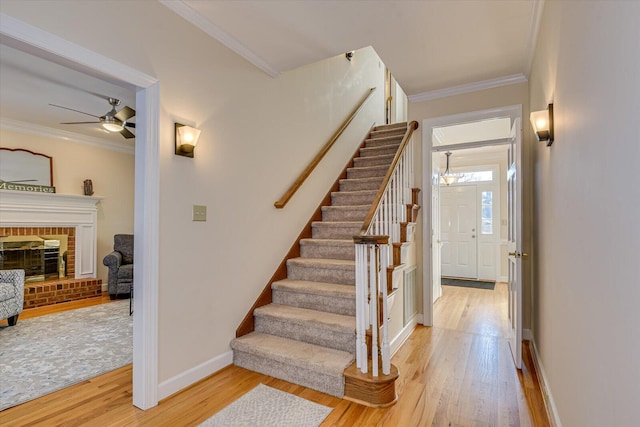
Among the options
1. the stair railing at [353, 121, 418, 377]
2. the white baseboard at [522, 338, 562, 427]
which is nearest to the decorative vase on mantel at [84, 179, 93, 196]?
the stair railing at [353, 121, 418, 377]

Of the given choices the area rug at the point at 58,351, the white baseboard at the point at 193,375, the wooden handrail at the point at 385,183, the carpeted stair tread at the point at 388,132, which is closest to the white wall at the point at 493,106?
the wooden handrail at the point at 385,183

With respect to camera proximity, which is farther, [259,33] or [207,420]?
[259,33]

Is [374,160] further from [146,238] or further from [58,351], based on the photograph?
[58,351]

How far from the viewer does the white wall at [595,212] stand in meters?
0.84

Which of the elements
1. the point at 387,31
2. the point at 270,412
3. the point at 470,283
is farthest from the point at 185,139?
the point at 470,283

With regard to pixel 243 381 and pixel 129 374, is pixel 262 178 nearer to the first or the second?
pixel 243 381

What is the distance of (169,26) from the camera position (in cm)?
222

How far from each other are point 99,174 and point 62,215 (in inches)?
35.5

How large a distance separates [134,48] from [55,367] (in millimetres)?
2561

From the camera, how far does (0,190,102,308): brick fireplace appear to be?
4.59 metres

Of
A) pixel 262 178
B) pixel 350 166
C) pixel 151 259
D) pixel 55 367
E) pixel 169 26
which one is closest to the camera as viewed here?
pixel 151 259

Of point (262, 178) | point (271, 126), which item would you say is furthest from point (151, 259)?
point (271, 126)

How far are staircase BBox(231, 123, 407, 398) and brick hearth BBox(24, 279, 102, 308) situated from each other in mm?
3871

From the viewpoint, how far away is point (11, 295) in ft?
11.7
